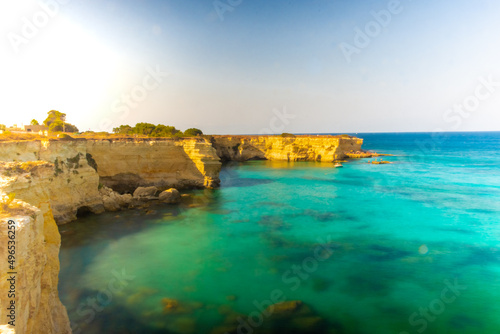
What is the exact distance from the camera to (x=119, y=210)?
2427 centimetres

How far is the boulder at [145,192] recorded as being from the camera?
89.3 ft

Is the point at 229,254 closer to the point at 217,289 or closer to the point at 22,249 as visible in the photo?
the point at 217,289

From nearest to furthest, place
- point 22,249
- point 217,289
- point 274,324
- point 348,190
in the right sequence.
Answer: point 22,249 → point 274,324 → point 217,289 → point 348,190

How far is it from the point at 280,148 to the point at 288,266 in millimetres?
52977

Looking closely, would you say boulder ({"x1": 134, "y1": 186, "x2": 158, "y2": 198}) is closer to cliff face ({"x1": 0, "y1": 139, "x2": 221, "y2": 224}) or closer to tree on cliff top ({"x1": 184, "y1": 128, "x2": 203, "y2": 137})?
cliff face ({"x1": 0, "y1": 139, "x2": 221, "y2": 224})

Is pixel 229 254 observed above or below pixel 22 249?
below

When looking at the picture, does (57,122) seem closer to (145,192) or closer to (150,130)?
(150,130)

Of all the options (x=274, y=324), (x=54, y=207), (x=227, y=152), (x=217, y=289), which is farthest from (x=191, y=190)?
(x=227, y=152)

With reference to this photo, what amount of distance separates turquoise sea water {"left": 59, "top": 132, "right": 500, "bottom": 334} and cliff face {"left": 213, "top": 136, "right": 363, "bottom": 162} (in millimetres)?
37259

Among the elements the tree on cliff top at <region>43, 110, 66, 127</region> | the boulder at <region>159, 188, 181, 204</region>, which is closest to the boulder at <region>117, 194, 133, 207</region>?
the boulder at <region>159, 188, 181, 204</region>

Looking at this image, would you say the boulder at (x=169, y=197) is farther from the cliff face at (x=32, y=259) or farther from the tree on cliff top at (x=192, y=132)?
the tree on cliff top at (x=192, y=132)

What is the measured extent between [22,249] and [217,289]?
8.60m

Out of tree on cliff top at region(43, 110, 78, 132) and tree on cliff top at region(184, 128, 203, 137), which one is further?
tree on cliff top at region(184, 128, 203, 137)

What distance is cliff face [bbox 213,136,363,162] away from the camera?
6431 cm
